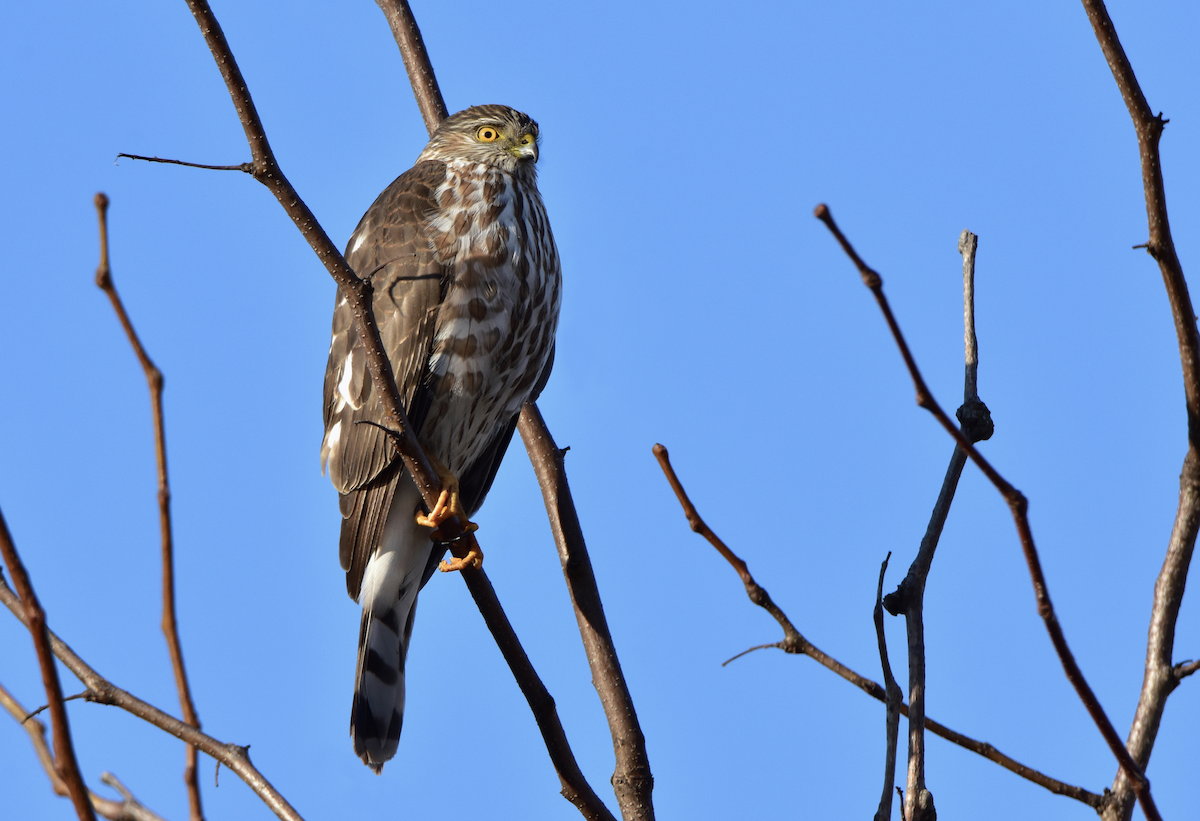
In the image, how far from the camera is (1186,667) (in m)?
1.81

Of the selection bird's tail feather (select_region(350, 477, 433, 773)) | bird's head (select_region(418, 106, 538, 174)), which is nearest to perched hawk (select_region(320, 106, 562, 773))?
bird's tail feather (select_region(350, 477, 433, 773))

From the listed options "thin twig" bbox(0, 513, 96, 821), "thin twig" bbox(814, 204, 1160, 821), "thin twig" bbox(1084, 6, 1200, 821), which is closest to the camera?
"thin twig" bbox(0, 513, 96, 821)

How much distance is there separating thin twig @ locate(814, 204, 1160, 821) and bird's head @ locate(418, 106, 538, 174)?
341 centimetres

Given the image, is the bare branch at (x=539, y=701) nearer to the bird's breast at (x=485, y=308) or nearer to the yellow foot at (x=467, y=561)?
the yellow foot at (x=467, y=561)

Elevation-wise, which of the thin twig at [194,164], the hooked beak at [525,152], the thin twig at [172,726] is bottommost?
the thin twig at [172,726]

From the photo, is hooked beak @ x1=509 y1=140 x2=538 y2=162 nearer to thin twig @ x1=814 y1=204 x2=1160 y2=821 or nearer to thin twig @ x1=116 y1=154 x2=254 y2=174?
thin twig @ x1=116 y1=154 x2=254 y2=174

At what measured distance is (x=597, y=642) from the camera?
3.26m

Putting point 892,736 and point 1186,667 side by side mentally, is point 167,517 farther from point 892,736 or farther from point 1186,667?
point 1186,667

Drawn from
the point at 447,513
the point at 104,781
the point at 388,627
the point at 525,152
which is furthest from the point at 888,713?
the point at 525,152

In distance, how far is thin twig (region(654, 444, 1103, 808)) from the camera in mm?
2018

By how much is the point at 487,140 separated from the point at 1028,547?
373 cm

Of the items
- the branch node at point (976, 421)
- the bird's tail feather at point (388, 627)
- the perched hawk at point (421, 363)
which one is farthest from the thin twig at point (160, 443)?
the bird's tail feather at point (388, 627)

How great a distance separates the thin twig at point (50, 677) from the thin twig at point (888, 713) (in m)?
1.21

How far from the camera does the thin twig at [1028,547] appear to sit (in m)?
1.43
